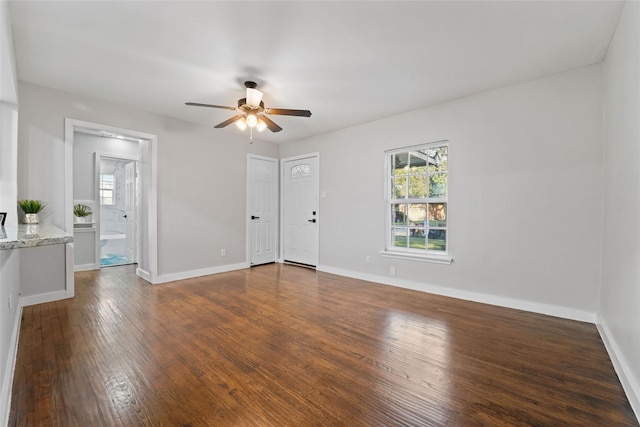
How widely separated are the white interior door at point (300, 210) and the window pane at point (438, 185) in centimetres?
210

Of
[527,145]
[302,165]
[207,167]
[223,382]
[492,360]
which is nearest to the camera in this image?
[223,382]

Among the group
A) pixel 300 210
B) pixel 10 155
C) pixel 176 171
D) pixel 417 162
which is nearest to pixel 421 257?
pixel 417 162

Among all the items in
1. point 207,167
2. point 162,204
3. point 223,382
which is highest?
point 207,167

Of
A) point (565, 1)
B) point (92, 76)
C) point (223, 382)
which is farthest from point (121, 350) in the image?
point (565, 1)

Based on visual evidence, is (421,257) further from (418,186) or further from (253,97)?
(253,97)

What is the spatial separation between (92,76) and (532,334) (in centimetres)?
502

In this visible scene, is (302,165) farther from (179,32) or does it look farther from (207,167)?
(179,32)

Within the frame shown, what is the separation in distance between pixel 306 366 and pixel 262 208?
13.2 ft

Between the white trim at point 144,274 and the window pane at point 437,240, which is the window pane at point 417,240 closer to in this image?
the window pane at point 437,240

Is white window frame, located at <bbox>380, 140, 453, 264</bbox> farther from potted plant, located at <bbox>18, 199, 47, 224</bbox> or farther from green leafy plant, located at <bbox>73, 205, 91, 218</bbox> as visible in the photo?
green leafy plant, located at <bbox>73, 205, 91, 218</bbox>

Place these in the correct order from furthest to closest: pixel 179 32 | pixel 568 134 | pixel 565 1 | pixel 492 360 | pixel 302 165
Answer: pixel 302 165, pixel 568 134, pixel 179 32, pixel 492 360, pixel 565 1

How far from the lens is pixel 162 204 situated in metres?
4.31

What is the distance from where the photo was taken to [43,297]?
10.9 ft

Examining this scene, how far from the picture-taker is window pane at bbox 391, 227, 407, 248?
4.22m
